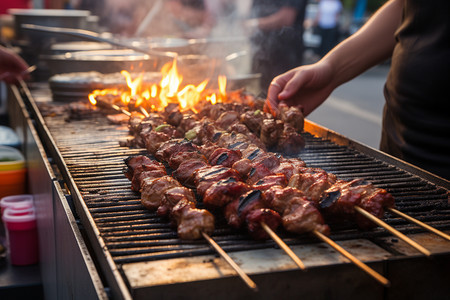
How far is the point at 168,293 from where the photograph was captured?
1.70 metres

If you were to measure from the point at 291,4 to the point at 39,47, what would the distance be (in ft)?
13.6

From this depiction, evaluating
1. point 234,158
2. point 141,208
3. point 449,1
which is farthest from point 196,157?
point 449,1

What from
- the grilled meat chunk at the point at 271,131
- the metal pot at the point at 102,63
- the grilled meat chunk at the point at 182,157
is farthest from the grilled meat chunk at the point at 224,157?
the metal pot at the point at 102,63

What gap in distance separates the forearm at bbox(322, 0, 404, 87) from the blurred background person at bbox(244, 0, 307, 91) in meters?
3.61

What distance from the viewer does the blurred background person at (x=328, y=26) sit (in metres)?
22.2

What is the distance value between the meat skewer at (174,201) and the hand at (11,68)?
160 inches

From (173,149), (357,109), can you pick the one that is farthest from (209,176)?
(357,109)

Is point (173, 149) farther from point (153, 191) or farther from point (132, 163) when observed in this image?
point (153, 191)

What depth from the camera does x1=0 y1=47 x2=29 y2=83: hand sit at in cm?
614

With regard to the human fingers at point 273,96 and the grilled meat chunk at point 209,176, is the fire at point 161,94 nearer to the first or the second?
the human fingers at point 273,96

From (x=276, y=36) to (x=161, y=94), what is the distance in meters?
3.79

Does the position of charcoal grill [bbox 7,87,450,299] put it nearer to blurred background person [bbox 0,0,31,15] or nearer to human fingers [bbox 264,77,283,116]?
human fingers [bbox 264,77,283,116]

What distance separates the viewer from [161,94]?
5109mm

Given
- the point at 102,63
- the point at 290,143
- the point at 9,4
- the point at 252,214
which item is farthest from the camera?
the point at 9,4
